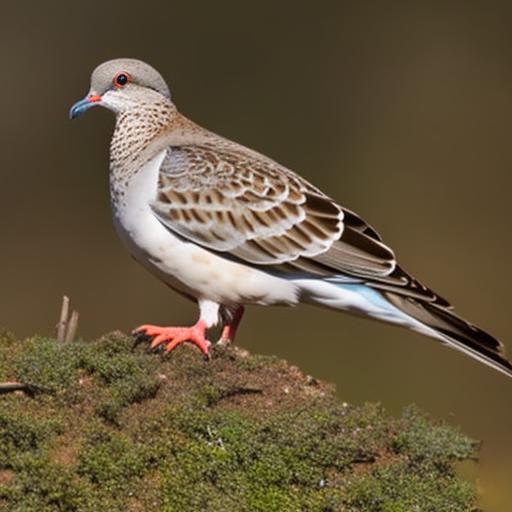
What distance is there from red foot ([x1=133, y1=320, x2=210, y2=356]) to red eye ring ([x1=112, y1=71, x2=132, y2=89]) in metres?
1.34

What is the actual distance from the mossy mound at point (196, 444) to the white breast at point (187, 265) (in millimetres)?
403

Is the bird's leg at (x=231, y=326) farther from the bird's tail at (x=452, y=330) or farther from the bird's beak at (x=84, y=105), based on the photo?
the bird's beak at (x=84, y=105)

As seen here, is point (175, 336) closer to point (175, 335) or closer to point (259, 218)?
point (175, 335)

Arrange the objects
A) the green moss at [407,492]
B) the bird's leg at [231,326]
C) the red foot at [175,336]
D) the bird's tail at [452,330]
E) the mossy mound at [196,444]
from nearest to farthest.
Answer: the mossy mound at [196,444]
the green moss at [407,492]
the bird's tail at [452,330]
the red foot at [175,336]
the bird's leg at [231,326]

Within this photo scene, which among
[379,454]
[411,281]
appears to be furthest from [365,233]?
[379,454]

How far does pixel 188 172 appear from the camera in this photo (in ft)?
20.8

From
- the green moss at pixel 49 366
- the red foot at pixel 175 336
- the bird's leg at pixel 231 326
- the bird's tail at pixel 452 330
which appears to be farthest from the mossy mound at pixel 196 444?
the bird's leg at pixel 231 326

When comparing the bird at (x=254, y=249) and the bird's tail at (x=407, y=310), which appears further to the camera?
the bird at (x=254, y=249)

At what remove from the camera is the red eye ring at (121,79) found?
6.68 meters

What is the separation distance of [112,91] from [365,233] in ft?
5.03

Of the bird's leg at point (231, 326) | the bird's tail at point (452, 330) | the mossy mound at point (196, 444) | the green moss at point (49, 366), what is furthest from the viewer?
the bird's leg at point (231, 326)

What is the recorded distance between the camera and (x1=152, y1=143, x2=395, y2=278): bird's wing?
6215 millimetres

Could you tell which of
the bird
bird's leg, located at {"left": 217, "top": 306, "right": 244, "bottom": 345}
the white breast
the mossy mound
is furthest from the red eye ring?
the mossy mound

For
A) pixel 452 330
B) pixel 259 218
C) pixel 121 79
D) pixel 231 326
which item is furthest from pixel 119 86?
pixel 452 330
